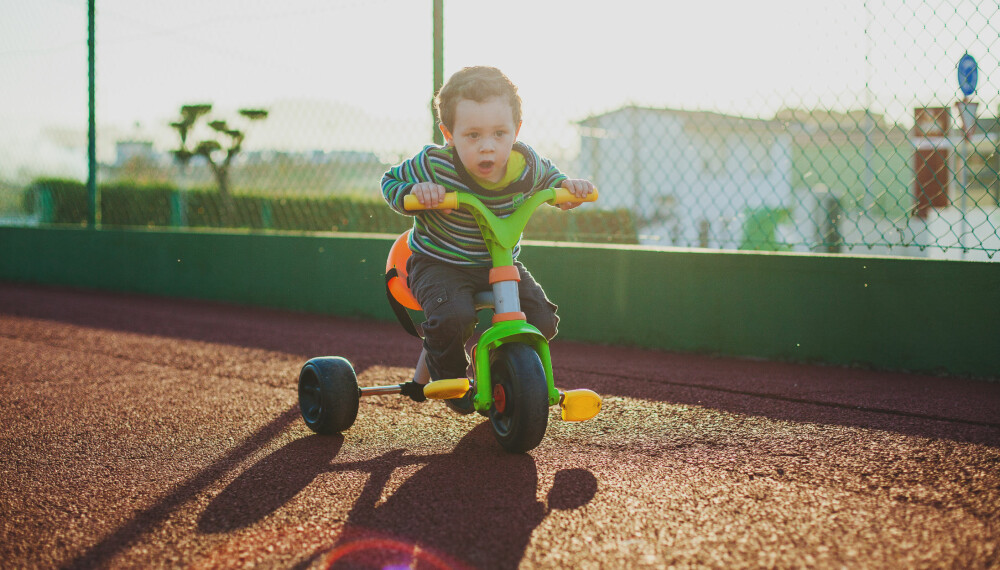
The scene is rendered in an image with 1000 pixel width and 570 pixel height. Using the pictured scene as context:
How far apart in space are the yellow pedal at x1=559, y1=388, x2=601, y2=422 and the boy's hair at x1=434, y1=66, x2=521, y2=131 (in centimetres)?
94

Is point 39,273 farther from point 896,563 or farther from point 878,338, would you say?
point 896,563

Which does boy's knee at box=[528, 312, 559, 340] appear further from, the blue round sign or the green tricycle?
the blue round sign

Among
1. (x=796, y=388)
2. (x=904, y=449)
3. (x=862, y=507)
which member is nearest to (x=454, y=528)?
(x=862, y=507)

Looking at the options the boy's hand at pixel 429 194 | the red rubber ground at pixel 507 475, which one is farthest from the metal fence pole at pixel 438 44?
the boy's hand at pixel 429 194

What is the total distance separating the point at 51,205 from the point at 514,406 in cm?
956

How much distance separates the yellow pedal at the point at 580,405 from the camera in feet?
8.62

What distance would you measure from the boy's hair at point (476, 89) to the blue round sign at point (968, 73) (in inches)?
96.2

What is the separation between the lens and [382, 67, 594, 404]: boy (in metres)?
2.72

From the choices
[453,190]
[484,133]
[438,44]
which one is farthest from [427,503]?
[438,44]

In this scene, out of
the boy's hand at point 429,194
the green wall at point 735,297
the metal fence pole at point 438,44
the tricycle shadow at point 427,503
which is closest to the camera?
the tricycle shadow at point 427,503

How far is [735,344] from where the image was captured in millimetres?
4648

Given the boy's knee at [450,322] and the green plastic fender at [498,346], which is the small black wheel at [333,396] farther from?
the green plastic fender at [498,346]

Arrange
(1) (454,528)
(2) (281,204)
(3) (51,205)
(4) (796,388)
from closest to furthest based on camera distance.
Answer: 1. (1) (454,528)
2. (4) (796,388)
3. (2) (281,204)
4. (3) (51,205)

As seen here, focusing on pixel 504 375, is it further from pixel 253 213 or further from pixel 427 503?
pixel 253 213
